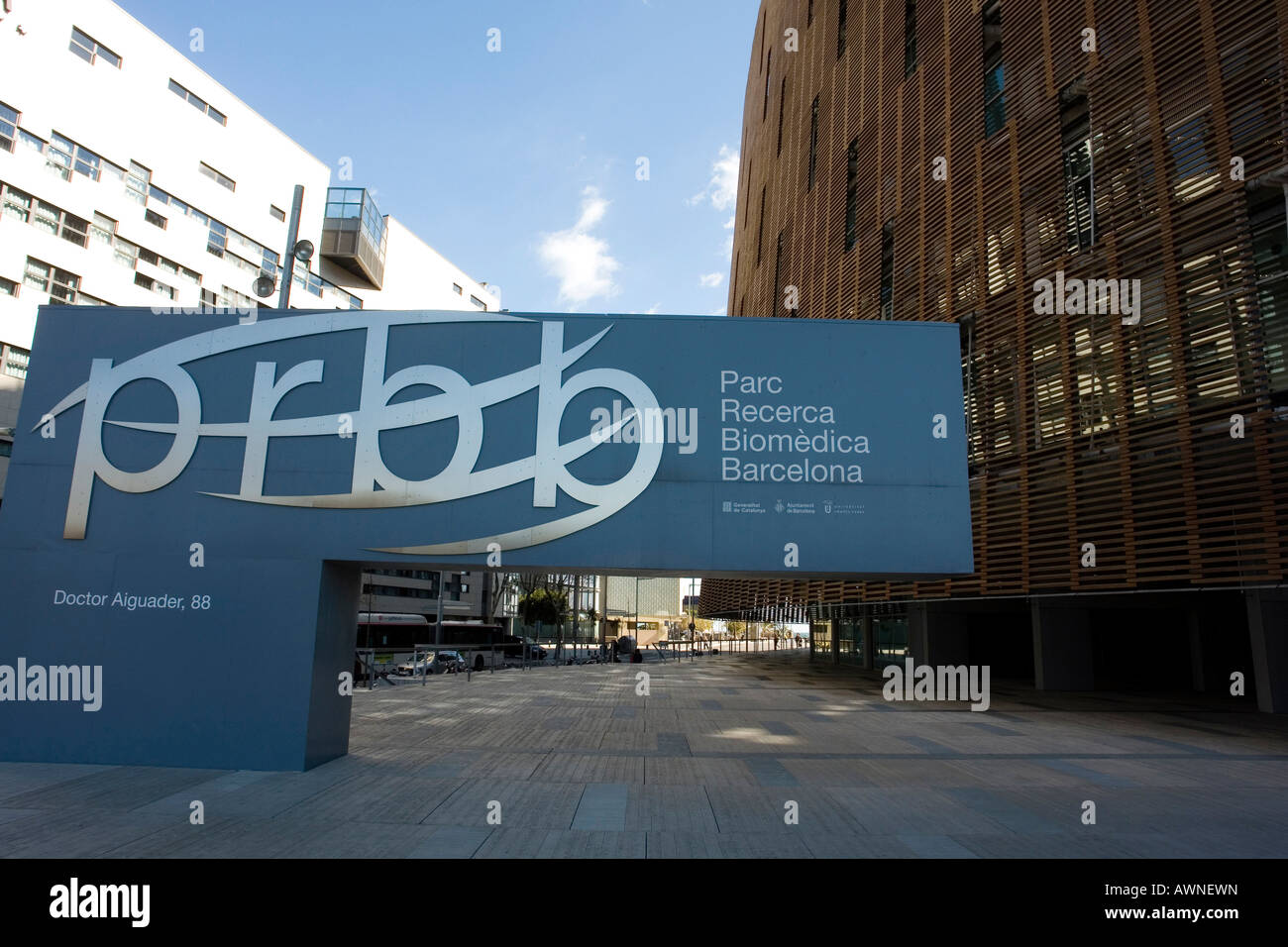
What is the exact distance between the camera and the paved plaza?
7.18 meters

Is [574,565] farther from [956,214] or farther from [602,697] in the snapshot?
[956,214]

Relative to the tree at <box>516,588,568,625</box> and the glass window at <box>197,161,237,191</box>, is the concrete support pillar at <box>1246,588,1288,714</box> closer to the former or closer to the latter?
the tree at <box>516,588,568,625</box>

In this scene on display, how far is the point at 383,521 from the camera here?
10.9 meters

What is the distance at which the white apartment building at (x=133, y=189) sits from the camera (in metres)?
32.7

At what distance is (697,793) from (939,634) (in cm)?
1969

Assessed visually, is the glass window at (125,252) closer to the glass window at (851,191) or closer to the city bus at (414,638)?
the city bus at (414,638)

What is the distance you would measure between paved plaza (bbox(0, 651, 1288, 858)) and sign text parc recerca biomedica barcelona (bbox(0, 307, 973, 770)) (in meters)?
1.28

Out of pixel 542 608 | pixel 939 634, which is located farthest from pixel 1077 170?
pixel 542 608

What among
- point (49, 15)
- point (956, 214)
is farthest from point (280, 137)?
point (956, 214)

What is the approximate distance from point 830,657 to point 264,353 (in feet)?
137

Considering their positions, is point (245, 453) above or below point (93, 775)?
above

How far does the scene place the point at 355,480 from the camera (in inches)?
432

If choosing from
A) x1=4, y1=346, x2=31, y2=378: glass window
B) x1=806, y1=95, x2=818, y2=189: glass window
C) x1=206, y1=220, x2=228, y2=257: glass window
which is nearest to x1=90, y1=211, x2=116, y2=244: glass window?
x1=206, y1=220, x2=228, y2=257: glass window

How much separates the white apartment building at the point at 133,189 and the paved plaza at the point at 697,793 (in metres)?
32.0
